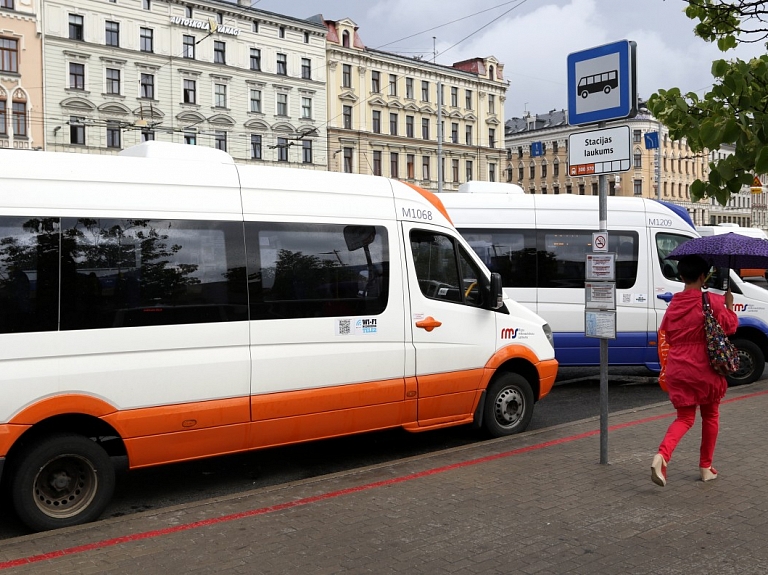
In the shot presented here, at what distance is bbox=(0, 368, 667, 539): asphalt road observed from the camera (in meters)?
6.66

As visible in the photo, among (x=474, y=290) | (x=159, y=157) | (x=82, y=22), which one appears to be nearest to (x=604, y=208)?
(x=474, y=290)

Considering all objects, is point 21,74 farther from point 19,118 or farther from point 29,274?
point 29,274

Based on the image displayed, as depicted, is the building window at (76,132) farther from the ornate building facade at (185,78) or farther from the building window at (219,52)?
the building window at (219,52)

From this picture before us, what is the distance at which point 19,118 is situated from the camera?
46312 millimetres

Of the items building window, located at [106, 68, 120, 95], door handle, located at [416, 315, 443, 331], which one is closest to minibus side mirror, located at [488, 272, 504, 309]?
door handle, located at [416, 315, 443, 331]

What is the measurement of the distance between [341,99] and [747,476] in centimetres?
5930

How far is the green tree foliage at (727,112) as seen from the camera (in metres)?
4.56

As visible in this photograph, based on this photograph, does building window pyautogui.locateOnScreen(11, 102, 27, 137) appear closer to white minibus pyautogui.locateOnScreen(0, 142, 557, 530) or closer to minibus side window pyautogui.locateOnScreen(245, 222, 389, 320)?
white minibus pyautogui.locateOnScreen(0, 142, 557, 530)

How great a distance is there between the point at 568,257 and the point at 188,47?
47.4 m

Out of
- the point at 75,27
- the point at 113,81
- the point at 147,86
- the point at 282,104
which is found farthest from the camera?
the point at 282,104

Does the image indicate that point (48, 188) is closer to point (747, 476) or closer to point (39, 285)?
point (39, 285)

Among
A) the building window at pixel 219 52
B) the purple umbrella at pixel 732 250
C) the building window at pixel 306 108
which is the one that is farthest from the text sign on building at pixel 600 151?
the building window at pixel 306 108

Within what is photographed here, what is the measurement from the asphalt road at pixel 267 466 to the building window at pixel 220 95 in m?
49.2

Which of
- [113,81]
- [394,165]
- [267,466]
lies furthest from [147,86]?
[267,466]
